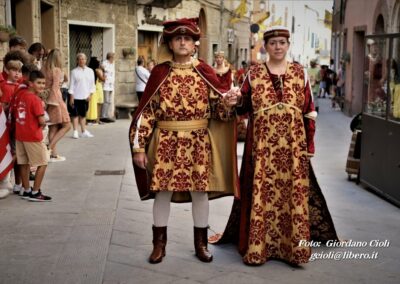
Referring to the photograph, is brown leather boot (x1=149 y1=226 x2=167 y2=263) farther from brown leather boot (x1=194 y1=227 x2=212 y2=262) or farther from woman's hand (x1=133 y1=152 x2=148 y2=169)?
woman's hand (x1=133 y1=152 x2=148 y2=169)

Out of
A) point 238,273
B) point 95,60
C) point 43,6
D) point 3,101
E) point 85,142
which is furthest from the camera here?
point 95,60

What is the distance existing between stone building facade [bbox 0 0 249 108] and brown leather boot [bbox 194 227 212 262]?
18.3 feet

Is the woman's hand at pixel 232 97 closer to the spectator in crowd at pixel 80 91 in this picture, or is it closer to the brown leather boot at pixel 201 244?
the brown leather boot at pixel 201 244

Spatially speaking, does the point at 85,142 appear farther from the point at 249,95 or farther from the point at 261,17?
the point at 261,17

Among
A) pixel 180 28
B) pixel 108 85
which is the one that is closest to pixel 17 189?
pixel 180 28

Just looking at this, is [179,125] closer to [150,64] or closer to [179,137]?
[179,137]

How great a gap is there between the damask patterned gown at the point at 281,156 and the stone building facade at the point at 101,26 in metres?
5.63

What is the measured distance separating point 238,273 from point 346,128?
1100 cm

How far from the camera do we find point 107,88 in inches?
579

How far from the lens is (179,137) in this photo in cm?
455

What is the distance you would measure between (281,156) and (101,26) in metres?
11.4

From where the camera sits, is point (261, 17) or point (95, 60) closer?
point (95, 60)

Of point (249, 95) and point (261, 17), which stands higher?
point (261, 17)

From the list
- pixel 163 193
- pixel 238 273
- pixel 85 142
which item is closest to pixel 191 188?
pixel 163 193
